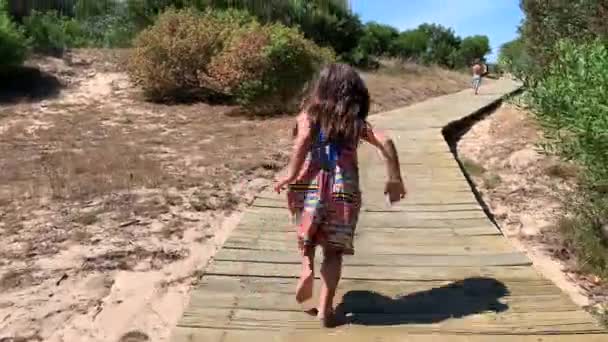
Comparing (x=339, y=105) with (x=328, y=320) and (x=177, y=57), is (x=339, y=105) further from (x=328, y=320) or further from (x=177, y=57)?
(x=177, y=57)

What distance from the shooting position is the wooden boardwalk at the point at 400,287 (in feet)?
11.7

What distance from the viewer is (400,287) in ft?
13.8

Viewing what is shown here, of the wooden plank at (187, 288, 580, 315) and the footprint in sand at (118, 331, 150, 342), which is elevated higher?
the wooden plank at (187, 288, 580, 315)

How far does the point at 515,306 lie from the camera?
3.85 m

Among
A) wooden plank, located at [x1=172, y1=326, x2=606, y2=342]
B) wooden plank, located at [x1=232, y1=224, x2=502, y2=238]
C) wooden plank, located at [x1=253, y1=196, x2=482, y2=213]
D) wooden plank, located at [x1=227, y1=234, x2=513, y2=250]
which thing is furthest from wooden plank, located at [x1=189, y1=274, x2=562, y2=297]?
wooden plank, located at [x1=253, y1=196, x2=482, y2=213]

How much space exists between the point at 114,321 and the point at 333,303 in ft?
4.23

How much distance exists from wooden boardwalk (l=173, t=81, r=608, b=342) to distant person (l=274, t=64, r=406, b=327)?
31 cm

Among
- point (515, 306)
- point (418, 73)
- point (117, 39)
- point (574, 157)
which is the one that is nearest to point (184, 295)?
point (515, 306)

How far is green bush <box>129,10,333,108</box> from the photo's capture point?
524 inches

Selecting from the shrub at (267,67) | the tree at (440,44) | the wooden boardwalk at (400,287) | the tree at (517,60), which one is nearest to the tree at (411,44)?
the tree at (440,44)

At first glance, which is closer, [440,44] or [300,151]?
[300,151]

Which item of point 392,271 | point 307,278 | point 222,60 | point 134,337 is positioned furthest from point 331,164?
point 222,60

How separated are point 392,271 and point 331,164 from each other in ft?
3.64

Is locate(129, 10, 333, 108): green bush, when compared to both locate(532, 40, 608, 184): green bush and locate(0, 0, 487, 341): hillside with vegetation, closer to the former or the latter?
locate(0, 0, 487, 341): hillside with vegetation
